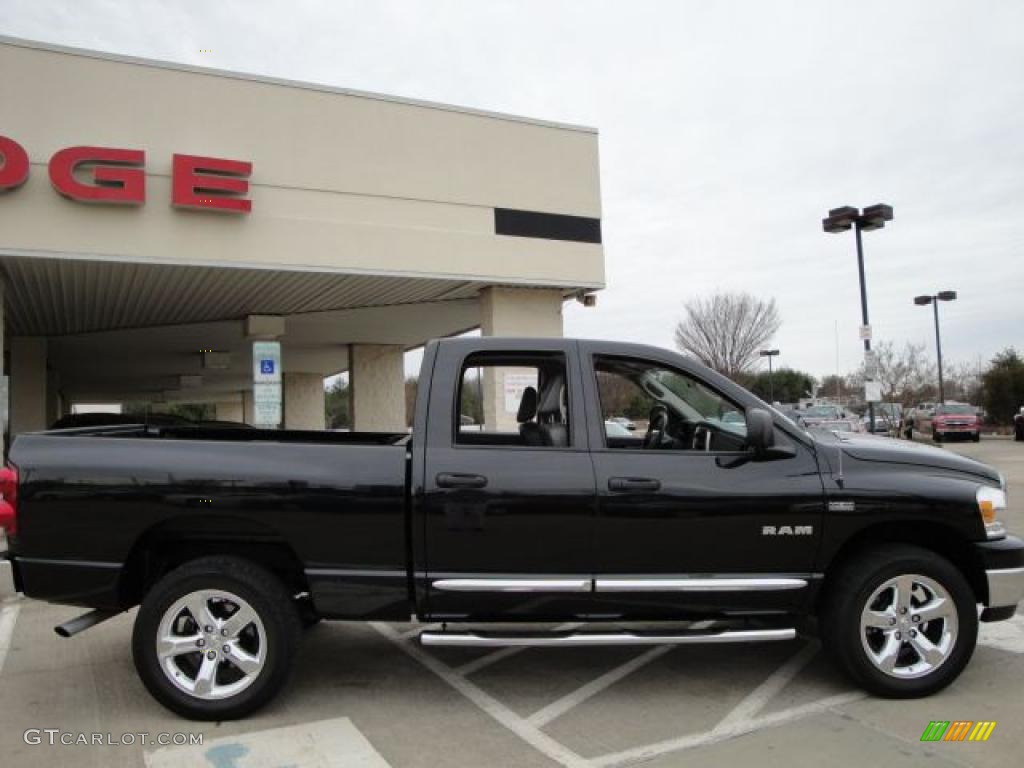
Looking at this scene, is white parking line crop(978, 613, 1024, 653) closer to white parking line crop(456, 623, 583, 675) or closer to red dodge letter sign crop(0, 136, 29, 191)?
white parking line crop(456, 623, 583, 675)

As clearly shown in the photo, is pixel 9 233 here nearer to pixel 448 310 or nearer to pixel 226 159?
pixel 226 159

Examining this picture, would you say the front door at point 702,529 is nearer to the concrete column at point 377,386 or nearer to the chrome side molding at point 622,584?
the chrome side molding at point 622,584

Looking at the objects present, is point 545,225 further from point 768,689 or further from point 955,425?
point 955,425

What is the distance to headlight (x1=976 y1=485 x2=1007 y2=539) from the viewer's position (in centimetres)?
434

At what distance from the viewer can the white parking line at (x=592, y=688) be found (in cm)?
416

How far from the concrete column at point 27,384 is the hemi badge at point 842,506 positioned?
1944 cm

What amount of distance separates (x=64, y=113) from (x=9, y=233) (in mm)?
1915

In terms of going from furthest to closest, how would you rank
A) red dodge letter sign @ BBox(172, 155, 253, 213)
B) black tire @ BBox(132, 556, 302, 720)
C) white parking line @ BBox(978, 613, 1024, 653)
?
red dodge letter sign @ BBox(172, 155, 253, 213), white parking line @ BBox(978, 613, 1024, 653), black tire @ BBox(132, 556, 302, 720)

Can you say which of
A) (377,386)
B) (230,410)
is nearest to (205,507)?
(377,386)

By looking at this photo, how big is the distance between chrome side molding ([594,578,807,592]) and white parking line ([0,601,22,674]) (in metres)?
3.82

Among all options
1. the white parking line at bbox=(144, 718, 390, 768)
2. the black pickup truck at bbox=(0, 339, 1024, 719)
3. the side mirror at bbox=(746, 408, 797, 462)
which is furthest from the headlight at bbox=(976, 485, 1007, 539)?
the white parking line at bbox=(144, 718, 390, 768)

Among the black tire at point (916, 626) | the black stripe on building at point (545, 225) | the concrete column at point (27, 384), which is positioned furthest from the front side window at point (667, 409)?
the concrete column at point (27, 384)

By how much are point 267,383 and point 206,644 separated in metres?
9.21

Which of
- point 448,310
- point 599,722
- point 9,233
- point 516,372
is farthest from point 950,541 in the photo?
point 448,310
